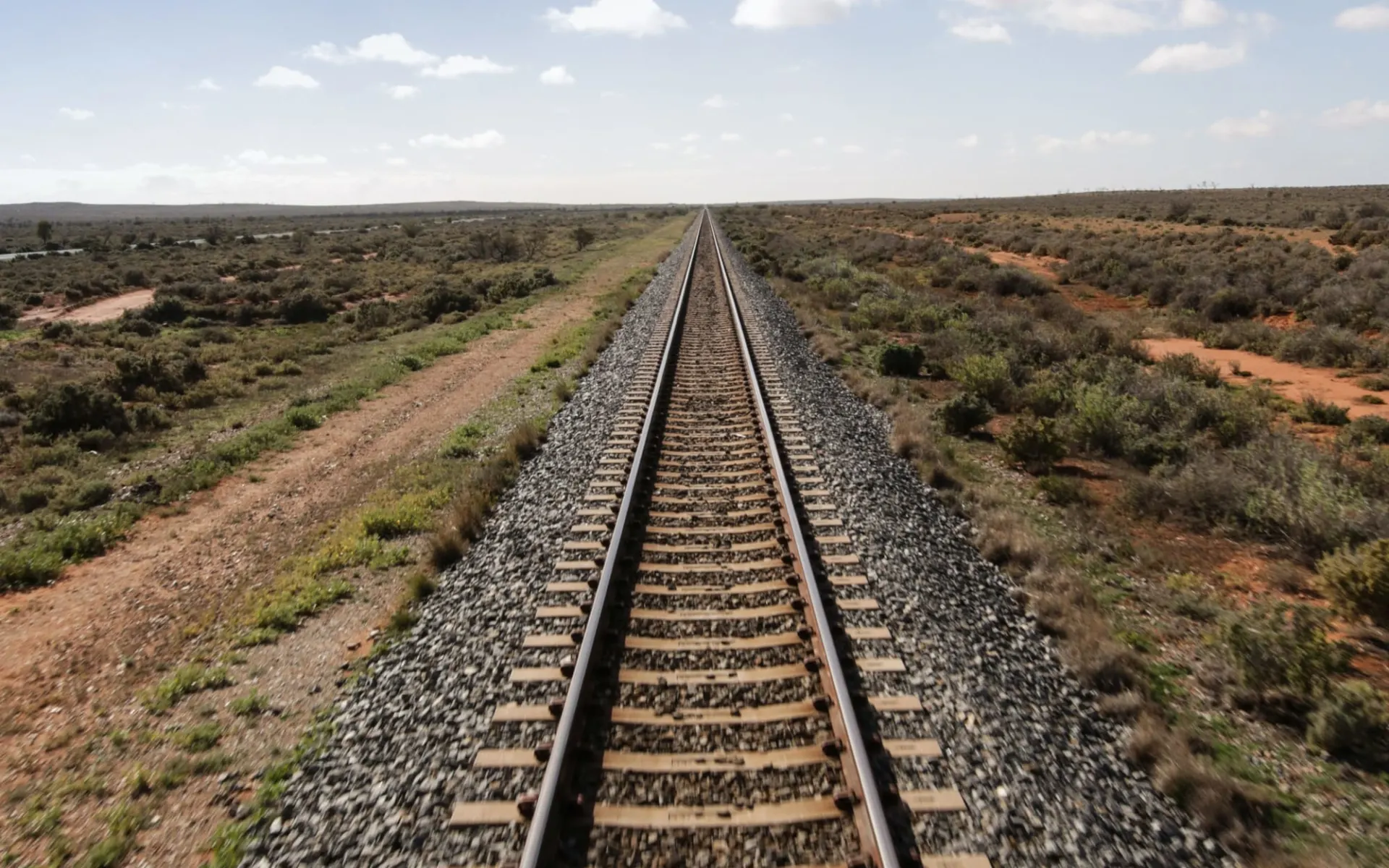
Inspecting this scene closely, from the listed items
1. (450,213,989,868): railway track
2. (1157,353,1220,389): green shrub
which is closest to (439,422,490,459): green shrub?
(450,213,989,868): railway track

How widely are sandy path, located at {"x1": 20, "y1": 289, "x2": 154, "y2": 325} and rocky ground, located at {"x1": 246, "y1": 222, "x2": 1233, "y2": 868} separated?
2895 centimetres

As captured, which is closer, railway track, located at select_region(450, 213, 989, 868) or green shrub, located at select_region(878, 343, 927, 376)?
railway track, located at select_region(450, 213, 989, 868)

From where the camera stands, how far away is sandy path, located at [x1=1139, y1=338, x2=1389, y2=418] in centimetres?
1436

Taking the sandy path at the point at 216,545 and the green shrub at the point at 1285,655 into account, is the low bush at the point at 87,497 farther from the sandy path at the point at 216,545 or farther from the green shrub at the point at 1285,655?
the green shrub at the point at 1285,655

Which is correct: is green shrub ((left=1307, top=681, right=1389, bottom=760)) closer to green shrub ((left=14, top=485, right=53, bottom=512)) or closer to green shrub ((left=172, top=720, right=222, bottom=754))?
green shrub ((left=172, top=720, right=222, bottom=754))

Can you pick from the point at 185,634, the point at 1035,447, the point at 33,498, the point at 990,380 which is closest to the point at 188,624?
the point at 185,634

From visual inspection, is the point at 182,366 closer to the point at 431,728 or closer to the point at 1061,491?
the point at 431,728

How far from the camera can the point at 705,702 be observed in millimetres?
4820

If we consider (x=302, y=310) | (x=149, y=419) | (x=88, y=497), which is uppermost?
(x=302, y=310)

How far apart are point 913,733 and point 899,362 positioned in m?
11.7

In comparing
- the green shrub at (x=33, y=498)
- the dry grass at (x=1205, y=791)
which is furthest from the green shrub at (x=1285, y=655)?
the green shrub at (x=33, y=498)

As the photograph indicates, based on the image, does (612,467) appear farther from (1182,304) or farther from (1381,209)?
(1381,209)

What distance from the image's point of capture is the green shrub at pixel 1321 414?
12930 millimetres

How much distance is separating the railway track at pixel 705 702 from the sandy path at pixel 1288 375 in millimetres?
12981
